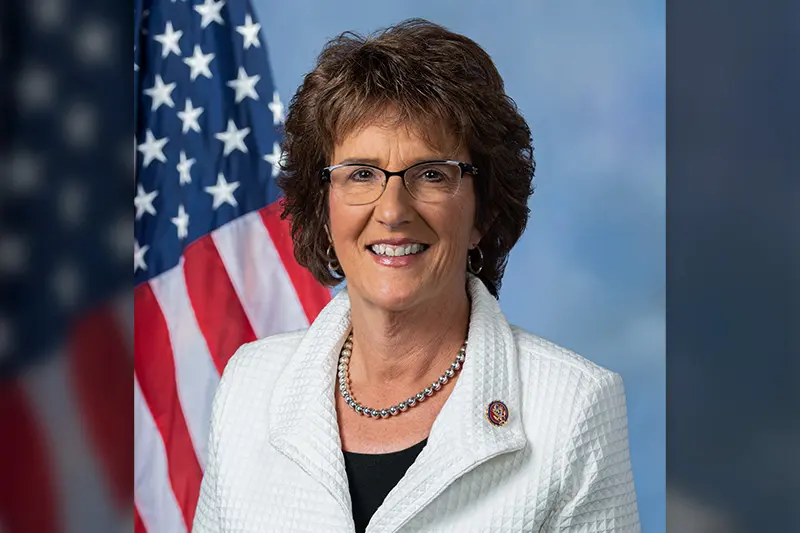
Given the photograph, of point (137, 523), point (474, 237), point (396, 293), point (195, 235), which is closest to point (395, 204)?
point (396, 293)

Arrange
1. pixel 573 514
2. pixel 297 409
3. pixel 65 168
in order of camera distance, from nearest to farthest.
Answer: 1. pixel 573 514
2. pixel 297 409
3. pixel 65 168

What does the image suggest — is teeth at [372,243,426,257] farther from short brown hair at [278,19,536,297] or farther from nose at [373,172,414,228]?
short brown hair at [278,19,536,297]

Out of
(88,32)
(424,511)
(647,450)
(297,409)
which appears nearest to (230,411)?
(297,409)

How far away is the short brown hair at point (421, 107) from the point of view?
73.7 inches

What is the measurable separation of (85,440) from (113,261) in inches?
21.2

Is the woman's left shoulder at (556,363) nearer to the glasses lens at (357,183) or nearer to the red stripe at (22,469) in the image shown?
the glasses lens at (357,183)

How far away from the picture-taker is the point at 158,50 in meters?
3.30

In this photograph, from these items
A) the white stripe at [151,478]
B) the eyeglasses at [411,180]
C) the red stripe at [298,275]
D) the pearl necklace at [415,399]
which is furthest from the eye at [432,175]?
the white stripe at [151,478]

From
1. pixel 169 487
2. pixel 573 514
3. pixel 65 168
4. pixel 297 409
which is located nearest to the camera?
pixel 573 514

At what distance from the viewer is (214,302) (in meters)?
3.22

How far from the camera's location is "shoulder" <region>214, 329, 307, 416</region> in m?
2.12
